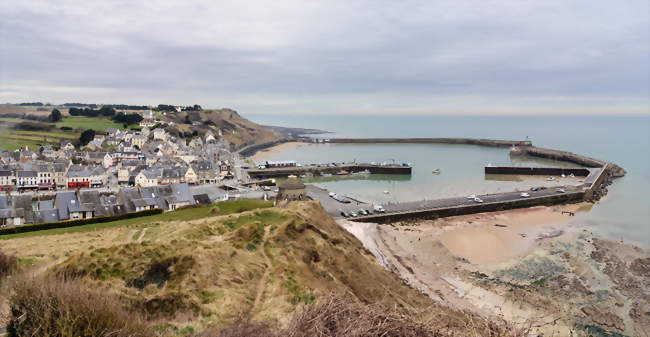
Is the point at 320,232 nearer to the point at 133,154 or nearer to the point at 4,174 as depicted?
the point at 4,174

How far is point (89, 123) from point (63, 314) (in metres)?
87.6

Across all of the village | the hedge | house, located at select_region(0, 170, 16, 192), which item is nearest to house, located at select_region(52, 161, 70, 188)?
the village

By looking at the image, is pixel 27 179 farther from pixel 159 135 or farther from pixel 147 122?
pixel 147 122

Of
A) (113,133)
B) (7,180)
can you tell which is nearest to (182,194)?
(7,180)

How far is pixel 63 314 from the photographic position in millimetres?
6309

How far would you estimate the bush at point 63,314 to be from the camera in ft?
19.9

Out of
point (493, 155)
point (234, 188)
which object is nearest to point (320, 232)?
point (234, 188)

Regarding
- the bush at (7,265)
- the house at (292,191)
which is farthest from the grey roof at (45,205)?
the house at (292,191)

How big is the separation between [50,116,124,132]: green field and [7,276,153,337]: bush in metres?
75.4

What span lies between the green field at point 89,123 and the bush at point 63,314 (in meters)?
75.4

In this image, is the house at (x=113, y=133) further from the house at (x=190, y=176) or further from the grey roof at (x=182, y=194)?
the grey roof at (x=182, y=194)

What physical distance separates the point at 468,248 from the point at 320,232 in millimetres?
12412

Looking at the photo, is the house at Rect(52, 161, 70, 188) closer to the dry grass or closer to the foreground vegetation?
the foreground vegetation

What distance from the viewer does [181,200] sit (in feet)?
94.2
